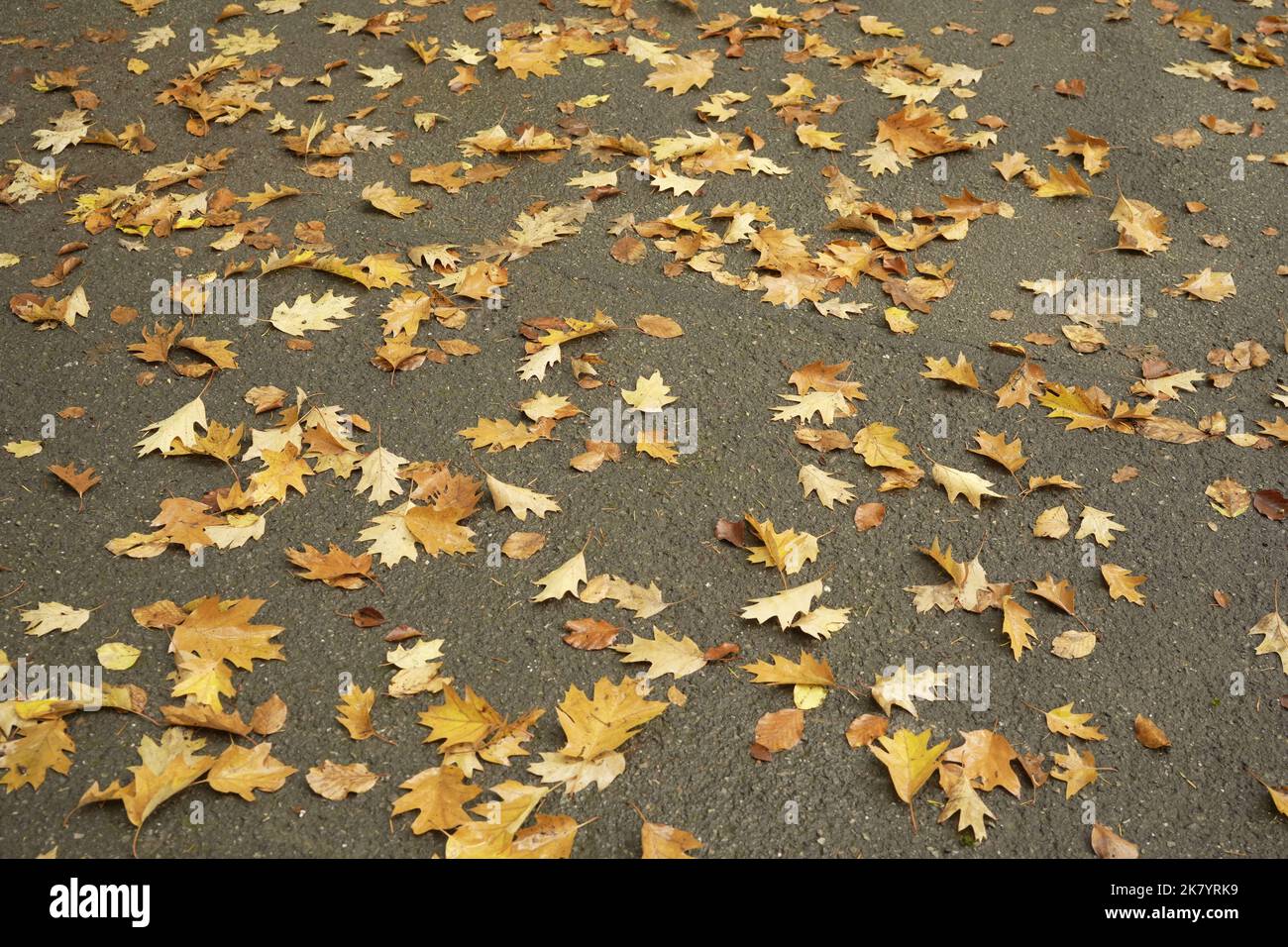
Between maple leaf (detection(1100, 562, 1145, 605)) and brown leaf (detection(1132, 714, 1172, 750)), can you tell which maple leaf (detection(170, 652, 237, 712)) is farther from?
maple leaf (detection(1100, 562, 1145, 605))

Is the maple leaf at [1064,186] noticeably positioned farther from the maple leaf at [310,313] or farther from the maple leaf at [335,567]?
the maple leaf at [335,567]

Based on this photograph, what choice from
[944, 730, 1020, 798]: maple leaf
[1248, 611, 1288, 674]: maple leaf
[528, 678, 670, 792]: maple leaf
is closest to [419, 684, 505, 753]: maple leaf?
[528, 678, 670, 792]: maple leaf

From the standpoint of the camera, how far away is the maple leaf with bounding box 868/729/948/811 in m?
2.76

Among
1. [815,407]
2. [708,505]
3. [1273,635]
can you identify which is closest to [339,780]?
[708,505]

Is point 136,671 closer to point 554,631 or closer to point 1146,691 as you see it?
point 554,631

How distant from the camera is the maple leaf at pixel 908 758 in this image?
276 centimetres

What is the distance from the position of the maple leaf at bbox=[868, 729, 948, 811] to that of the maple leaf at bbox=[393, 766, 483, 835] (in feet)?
3.44

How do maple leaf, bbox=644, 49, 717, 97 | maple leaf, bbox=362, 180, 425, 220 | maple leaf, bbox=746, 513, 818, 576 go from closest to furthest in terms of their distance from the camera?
maple leaf, bbox=746, 513, 818, 576 < maple leaf, bbox=362, 180, 425, 220 < maple leaf, bbox=644, 49, 717, 97

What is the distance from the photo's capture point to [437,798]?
2701 mm

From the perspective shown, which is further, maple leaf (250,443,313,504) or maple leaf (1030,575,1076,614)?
maple leaf (250,443,313,504)

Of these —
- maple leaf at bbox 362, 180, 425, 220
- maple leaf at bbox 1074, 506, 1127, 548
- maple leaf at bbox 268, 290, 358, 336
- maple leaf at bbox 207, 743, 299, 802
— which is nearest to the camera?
maple leaf at bbox 207, 743, 299, 802

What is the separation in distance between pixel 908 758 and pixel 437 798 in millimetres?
1202

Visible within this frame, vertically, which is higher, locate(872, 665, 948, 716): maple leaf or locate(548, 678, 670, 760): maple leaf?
locate(872, 665, 948, 716): maple leaf

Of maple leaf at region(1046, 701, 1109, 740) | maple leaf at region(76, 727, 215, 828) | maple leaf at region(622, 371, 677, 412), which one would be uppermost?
maple leaf at region(622, 371, 677, 412)
